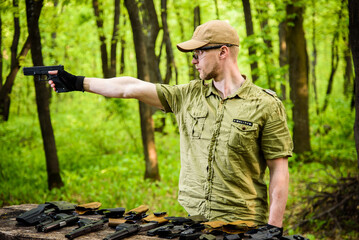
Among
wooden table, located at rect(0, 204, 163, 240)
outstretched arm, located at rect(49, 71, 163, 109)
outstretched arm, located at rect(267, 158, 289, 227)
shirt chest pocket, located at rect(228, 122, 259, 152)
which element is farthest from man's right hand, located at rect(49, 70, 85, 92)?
outstretched arm, located at rect(267, 158, 289, 227)

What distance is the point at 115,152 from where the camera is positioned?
11.2m

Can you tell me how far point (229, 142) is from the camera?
2.80m

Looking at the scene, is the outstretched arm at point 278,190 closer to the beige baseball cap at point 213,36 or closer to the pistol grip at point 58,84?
the beige baseball cap at point 213,36

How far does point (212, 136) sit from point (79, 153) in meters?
8.28

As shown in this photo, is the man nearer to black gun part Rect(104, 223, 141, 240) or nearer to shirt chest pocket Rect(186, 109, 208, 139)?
shirt chest pocket Rect(186, 109, 208, 139)

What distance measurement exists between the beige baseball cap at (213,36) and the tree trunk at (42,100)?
16.7ft

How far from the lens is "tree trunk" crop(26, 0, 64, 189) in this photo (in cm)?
689

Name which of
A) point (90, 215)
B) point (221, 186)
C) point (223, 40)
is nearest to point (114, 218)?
point (90, 215)

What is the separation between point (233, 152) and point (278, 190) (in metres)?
0.48

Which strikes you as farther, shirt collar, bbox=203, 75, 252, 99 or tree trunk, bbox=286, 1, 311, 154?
tree trunk, bbox=286, 1, 311, 154

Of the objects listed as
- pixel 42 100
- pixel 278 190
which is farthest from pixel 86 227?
pixel 42 100

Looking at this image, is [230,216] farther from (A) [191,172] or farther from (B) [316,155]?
(B) [316,155]

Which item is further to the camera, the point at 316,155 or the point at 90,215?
the point at 316,155

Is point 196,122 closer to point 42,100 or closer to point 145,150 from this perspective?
point 42,100
